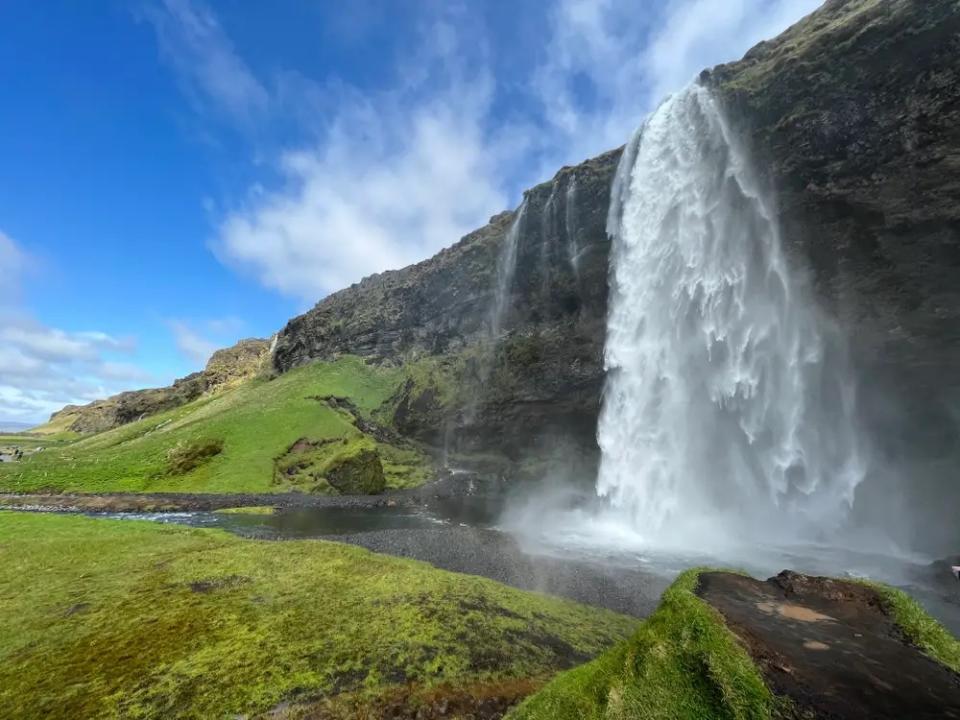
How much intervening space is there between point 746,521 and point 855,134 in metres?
34.3

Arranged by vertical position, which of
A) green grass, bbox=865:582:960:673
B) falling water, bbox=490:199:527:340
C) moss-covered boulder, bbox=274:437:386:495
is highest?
falling water, bbox=490:199:527:340

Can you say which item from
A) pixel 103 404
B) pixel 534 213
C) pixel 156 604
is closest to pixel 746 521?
pixel 156 604

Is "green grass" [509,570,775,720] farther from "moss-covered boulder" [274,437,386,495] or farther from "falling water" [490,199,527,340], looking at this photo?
"falling water" [490,199,527,340]

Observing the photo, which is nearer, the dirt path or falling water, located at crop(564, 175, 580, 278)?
the dirt path

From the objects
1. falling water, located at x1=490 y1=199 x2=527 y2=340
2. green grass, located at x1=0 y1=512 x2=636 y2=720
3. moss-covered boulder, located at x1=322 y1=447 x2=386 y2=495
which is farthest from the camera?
falling water, located at x1=490 y1=199 x2=527 y2=340

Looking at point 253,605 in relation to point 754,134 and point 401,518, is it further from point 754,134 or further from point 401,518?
point 754,134

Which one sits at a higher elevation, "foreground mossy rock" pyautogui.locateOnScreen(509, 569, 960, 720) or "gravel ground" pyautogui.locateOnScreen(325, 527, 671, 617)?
"foreground mossy rock" pyautogui.locateOnScreen(509, 569, 960, 720)

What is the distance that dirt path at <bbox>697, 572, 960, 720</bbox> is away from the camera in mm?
7676

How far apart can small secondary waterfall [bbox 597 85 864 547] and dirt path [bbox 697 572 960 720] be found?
2849cm

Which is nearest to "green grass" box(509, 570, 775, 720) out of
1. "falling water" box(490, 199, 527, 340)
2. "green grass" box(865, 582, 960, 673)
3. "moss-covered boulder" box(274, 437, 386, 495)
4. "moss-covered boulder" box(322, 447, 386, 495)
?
"green grass" box(865, 582, 960, 673)

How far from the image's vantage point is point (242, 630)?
15133 millimetres

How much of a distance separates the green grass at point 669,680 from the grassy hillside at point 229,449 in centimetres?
5881

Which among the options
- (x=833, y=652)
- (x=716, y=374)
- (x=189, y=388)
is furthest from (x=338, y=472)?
(x=189, y=388)

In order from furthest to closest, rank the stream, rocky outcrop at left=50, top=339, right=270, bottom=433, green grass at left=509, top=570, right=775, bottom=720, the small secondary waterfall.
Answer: rocky outcrop at left=50, top=339, right=270, bottom=433, the small secondary waterfall, the stream, green grass at left=509, top=570, right=775, bottom=720
